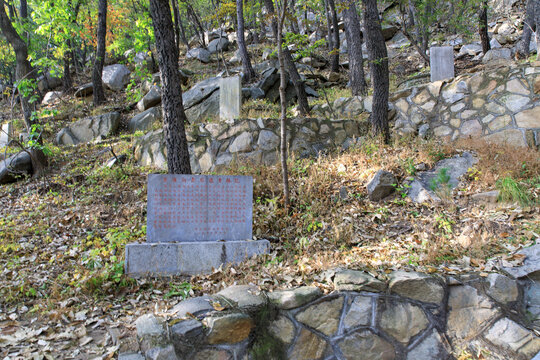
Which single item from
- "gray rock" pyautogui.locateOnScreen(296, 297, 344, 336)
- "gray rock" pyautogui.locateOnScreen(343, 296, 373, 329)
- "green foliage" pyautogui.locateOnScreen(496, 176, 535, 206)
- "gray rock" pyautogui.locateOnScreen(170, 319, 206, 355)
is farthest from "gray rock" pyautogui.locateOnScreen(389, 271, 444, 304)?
"green foliage" pyautogui.locateOnScreen(496, 176, 535, 206)

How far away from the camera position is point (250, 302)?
348cm

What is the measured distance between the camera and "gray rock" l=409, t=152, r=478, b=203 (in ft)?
19.0

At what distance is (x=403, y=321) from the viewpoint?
12.1 feet

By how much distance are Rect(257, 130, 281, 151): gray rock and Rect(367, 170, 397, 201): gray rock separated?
→ 9.15 ft

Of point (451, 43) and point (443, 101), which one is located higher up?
point (451, 43)

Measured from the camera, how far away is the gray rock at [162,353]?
2967mm

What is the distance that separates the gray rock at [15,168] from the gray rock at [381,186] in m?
8.04

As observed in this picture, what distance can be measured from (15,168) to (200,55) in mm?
12240

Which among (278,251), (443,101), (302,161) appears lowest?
(278,251)

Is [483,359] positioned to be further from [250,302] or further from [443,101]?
[443,101]

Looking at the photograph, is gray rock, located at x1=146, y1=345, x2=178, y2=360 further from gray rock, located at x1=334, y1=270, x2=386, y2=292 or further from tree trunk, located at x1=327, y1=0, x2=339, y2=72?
tree trunk, located at x1=327, y1=0, x2=339, y2=72

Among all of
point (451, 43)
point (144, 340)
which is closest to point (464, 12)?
point (451, 43)

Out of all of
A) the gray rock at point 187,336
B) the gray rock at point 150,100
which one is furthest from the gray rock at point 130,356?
the gray rock at point 150,100

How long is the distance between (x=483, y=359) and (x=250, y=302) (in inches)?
90.1
